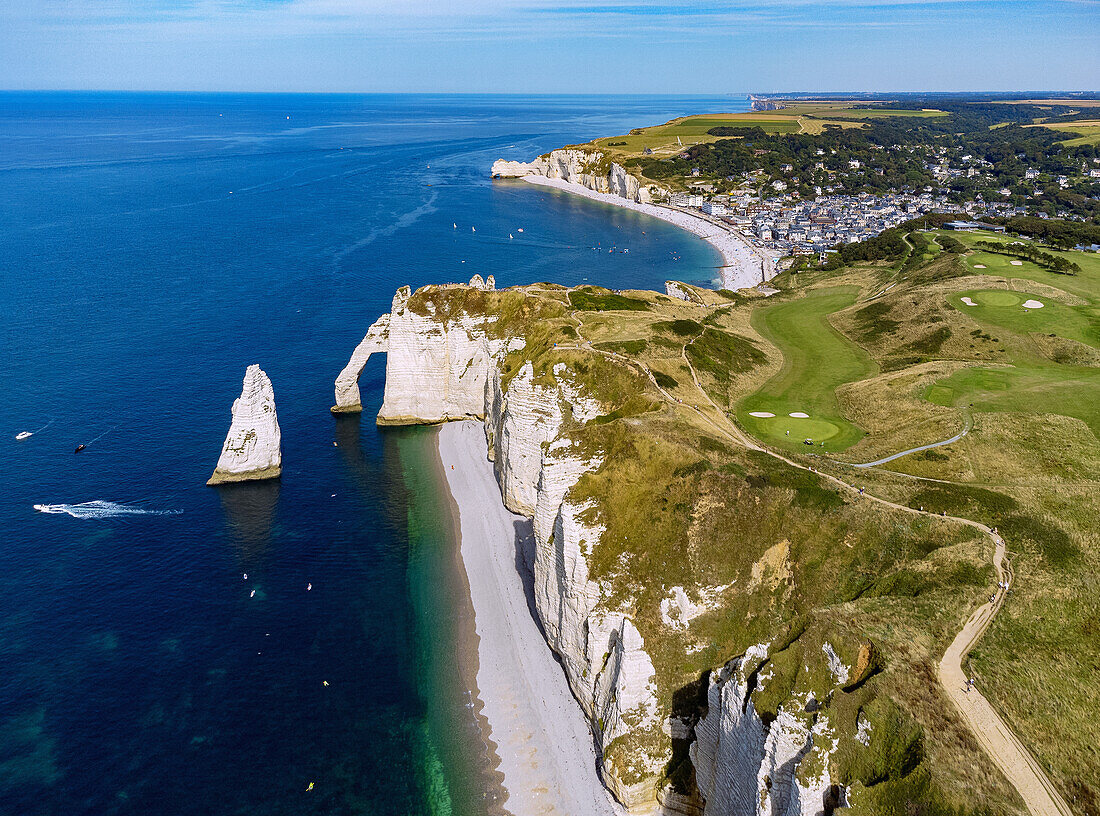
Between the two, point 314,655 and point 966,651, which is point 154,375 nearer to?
point 314,655

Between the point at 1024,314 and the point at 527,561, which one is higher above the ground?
the point at 1024,314

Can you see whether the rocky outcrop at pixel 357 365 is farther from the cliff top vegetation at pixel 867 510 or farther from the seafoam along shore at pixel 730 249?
the seafoam along shore at pixel 730 249

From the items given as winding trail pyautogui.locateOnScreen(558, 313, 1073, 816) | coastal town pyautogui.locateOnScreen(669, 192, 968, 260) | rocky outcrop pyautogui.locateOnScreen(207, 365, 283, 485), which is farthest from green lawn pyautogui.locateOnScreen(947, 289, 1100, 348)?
rocky outcrop pyautogui.locateOnScreen(207, 365, 283, 485)

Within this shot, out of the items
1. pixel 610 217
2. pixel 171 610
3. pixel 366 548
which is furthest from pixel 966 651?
pixel 610 217

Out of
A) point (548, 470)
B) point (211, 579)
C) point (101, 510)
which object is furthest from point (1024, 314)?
point (101, 510)

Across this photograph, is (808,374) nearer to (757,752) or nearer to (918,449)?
(918,449)
